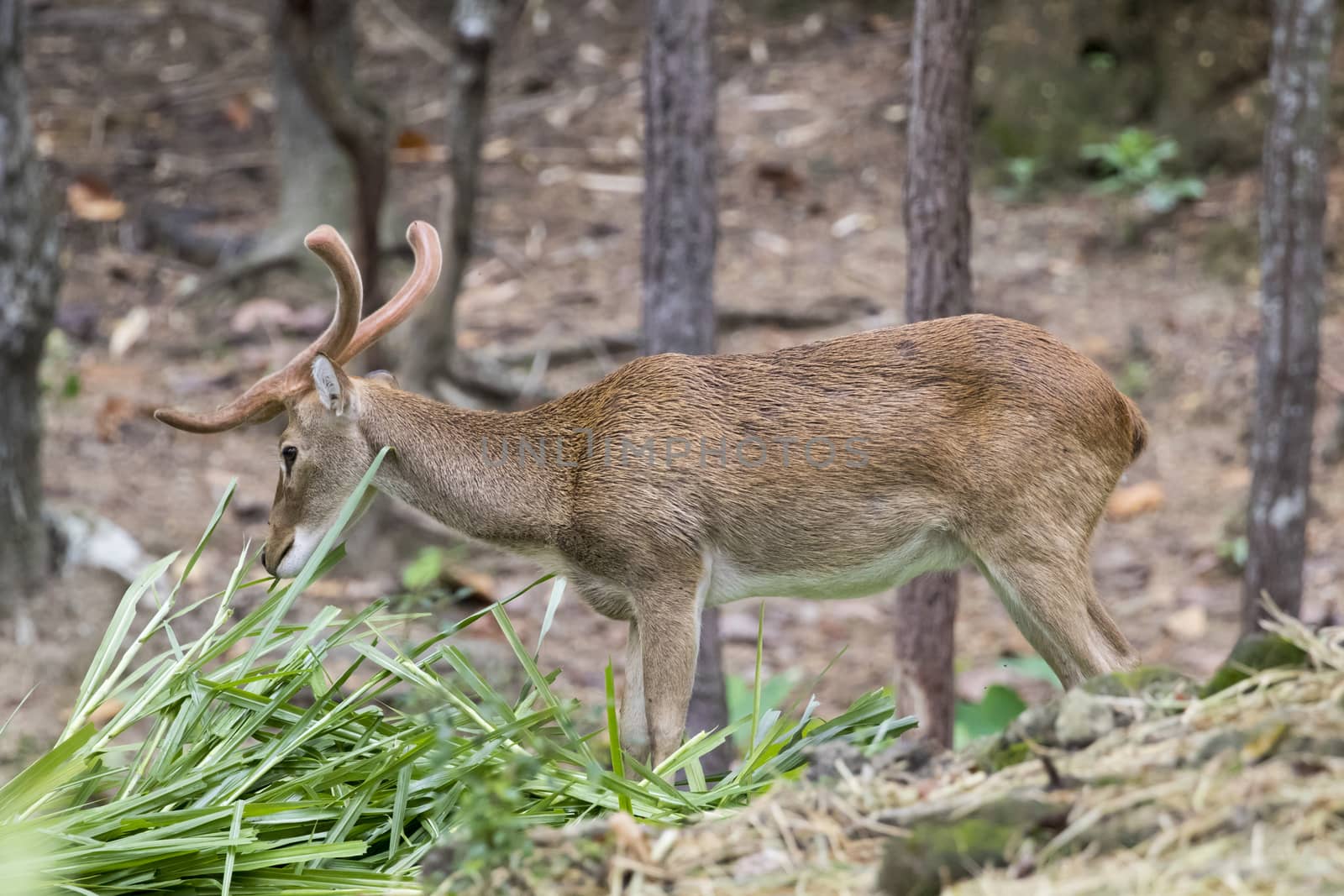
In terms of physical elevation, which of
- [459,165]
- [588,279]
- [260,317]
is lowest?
[260,317]

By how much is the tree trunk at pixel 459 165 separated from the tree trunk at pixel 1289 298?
442 cm

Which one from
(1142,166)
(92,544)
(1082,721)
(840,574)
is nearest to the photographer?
(1082,721)

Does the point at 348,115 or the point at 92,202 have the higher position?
the point at 348,115

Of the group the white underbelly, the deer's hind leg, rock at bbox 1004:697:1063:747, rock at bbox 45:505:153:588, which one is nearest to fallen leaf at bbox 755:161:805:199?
rock at bbox 45:505:153:588

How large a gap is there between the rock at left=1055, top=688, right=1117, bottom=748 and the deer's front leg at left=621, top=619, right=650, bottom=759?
1968 millimetres

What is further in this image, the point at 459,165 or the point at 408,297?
the point at 459,165

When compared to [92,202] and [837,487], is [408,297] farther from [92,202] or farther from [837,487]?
[92,202]

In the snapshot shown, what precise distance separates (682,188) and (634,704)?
2620mm

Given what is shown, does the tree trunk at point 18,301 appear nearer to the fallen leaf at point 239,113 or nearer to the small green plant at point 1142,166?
the fallen leaf at point 239,113

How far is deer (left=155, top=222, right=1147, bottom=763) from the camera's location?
14.9 feet

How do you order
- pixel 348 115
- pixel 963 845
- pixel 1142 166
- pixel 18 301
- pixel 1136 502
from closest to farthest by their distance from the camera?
pixel 963 845 < pixel 18 301 < pixel 348 115 < pixel 1136 502 < pixel 1142 166

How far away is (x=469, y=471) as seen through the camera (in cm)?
494

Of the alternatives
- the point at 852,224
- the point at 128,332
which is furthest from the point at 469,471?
the point at 852,224

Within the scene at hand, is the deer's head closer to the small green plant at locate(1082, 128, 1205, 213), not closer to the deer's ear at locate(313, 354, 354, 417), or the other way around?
the deer's ear at locate(313, 354, 354, 417)
